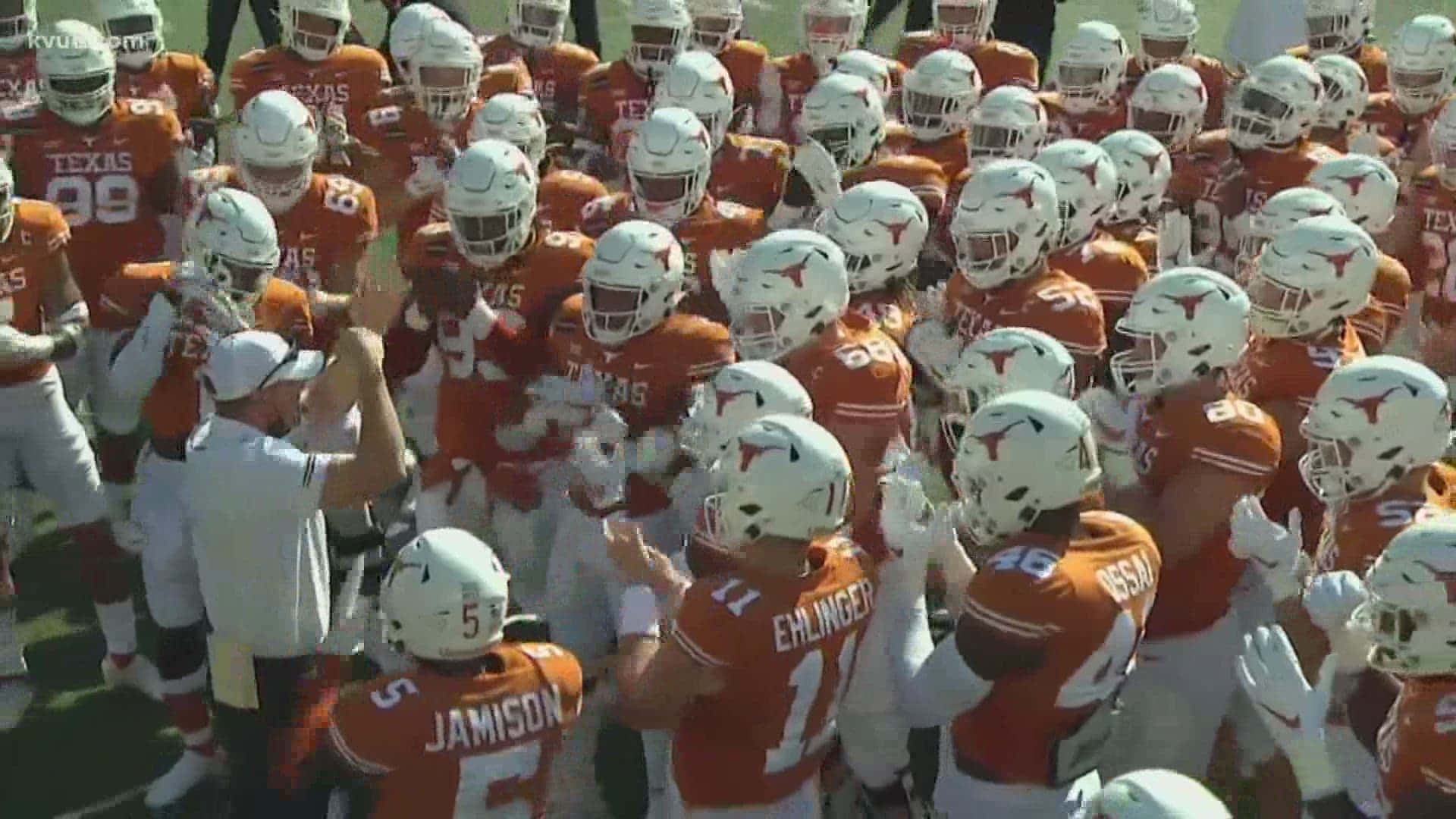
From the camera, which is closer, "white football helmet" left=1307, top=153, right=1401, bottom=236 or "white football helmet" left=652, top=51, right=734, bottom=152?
"white football helmet" left=1307, top=153, right=1401, bottom=236

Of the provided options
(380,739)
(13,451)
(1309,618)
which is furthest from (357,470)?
(1309,618)

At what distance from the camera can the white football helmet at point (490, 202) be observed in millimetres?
6363

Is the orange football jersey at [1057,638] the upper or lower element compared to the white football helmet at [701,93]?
lower

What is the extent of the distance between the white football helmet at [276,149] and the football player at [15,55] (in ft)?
7.41

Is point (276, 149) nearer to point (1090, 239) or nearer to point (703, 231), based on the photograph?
point (703, 231)

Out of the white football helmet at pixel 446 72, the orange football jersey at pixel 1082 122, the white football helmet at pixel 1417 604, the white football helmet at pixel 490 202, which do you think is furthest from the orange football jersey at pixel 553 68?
the white football helmet at pixel 1417 604

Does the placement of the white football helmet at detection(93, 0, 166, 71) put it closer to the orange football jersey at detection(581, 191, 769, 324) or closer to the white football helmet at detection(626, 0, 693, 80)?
the white football helmet at detection(626, 0, 693, 80)

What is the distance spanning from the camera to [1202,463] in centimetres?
511

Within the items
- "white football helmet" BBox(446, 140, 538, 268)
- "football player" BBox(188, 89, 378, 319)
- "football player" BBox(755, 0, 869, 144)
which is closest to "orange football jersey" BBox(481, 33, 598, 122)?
"football player" BBox(755, 0, 869, 144)

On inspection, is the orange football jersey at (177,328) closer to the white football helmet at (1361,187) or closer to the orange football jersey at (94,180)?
the orange football jersey at (94,180)

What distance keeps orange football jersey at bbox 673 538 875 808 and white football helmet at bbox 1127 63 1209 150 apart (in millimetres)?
4848

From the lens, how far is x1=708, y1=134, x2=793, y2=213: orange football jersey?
27.4 ft

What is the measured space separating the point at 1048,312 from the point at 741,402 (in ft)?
→ 5.93

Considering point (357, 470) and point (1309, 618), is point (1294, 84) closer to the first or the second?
point (1309, 618)
